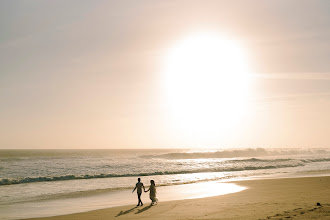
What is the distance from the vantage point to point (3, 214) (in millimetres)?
15039

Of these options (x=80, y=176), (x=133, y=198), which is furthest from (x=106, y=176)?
(x=133, y=198)

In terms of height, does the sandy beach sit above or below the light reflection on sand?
above

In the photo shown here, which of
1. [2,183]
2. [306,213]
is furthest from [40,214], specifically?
[2,183]

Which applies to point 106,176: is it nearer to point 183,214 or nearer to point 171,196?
point 171,196

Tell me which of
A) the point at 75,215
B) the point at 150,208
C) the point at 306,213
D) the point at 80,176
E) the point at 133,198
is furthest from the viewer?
the point at 80,176

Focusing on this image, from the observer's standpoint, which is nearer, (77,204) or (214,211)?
(214,211)

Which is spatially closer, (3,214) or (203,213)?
(203,213)

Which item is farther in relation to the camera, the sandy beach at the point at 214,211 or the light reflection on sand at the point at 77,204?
the light reflection on sand at the point at 77,204

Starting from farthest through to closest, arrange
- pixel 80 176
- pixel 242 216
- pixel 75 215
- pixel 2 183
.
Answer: pixel 80 176 → pixel 2 183 → pixel 75 215 → pixel 242 216

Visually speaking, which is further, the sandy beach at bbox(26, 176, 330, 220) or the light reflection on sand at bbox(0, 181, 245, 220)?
the light reflection on sand at bbox(0, 181, 245, 220)

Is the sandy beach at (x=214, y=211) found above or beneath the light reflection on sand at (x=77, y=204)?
above

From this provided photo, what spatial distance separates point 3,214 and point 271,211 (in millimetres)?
12328

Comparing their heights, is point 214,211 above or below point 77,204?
above

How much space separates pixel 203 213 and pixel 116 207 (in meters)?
5.06
